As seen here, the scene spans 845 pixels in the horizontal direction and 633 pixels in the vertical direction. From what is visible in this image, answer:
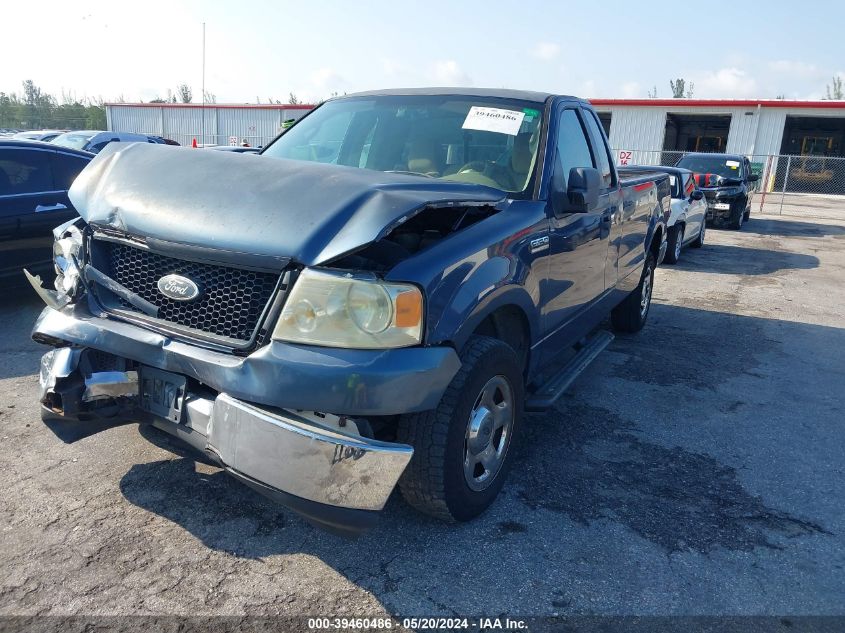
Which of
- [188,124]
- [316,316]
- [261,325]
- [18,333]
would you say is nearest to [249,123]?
[188,124]

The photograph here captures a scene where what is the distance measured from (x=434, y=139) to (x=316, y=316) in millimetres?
1869

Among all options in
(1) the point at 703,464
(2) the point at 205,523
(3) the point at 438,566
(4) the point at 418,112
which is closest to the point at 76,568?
(2) the point at 205,523

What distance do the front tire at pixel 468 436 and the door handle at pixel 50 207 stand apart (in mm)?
5213

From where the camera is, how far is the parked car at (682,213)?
1080 cm

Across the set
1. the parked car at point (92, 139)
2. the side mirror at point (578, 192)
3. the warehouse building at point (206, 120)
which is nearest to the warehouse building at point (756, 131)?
the warehouse building at point (206, 120)

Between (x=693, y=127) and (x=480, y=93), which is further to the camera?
(x=693, y=127)

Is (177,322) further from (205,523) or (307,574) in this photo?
(307,574)

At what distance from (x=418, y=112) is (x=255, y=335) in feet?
6.98

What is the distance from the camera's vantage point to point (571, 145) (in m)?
4.18

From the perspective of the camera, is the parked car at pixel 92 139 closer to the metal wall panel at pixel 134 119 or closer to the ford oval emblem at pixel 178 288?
the ford oval emblem at pixel 178 288

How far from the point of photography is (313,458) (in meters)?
2.26

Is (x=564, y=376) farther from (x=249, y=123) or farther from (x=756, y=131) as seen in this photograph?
(x=249, y=123)

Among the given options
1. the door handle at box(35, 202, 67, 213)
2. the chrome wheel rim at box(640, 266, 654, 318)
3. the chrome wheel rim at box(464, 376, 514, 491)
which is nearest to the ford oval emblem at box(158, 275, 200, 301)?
the chrome wheel rim at box(464, 376, 514, 491)

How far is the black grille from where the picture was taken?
251 cm
